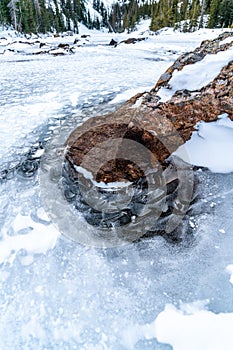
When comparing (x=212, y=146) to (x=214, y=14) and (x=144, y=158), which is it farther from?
(x=214, y=14)

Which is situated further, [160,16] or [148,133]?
[160,16]

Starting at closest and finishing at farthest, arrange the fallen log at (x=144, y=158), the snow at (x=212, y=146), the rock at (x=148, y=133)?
the fallen log at (x=144, y=158) → the snow at (x=212, y=146) → the rock at (x=148, y=133)

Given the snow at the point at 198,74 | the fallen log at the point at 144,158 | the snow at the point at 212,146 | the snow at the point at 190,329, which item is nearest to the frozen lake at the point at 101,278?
the snow at the point at 190,329

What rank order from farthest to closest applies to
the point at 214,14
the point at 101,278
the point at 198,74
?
the point at 214,14, the point at 198,74, the point at 101,278

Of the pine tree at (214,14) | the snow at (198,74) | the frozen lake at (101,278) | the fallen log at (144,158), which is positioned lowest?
the frozen lake at (101,278)

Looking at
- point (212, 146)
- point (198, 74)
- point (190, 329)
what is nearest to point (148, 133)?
point (212, 146)

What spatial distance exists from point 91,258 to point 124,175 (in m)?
1.25

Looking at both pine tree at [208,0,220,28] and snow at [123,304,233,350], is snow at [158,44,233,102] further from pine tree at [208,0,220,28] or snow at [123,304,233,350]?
pine tree at [208,0,220,28]

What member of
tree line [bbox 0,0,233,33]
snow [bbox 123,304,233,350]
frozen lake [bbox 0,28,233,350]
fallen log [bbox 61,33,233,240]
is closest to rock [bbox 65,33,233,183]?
fallen log [bbox 61,33,233,240]

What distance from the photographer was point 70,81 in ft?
26.8

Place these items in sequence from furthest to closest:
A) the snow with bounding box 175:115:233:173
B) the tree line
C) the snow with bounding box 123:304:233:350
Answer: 1. the tree line
2. the snow with bounding box 175:115:233:173
3. the snow with bounding box 123:304:233:350

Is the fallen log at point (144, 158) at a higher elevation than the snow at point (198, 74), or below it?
below

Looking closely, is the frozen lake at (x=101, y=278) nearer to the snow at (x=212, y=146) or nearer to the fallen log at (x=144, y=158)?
the snow at (x=212, y=146)

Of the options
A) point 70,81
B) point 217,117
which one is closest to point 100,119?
point 217,117
